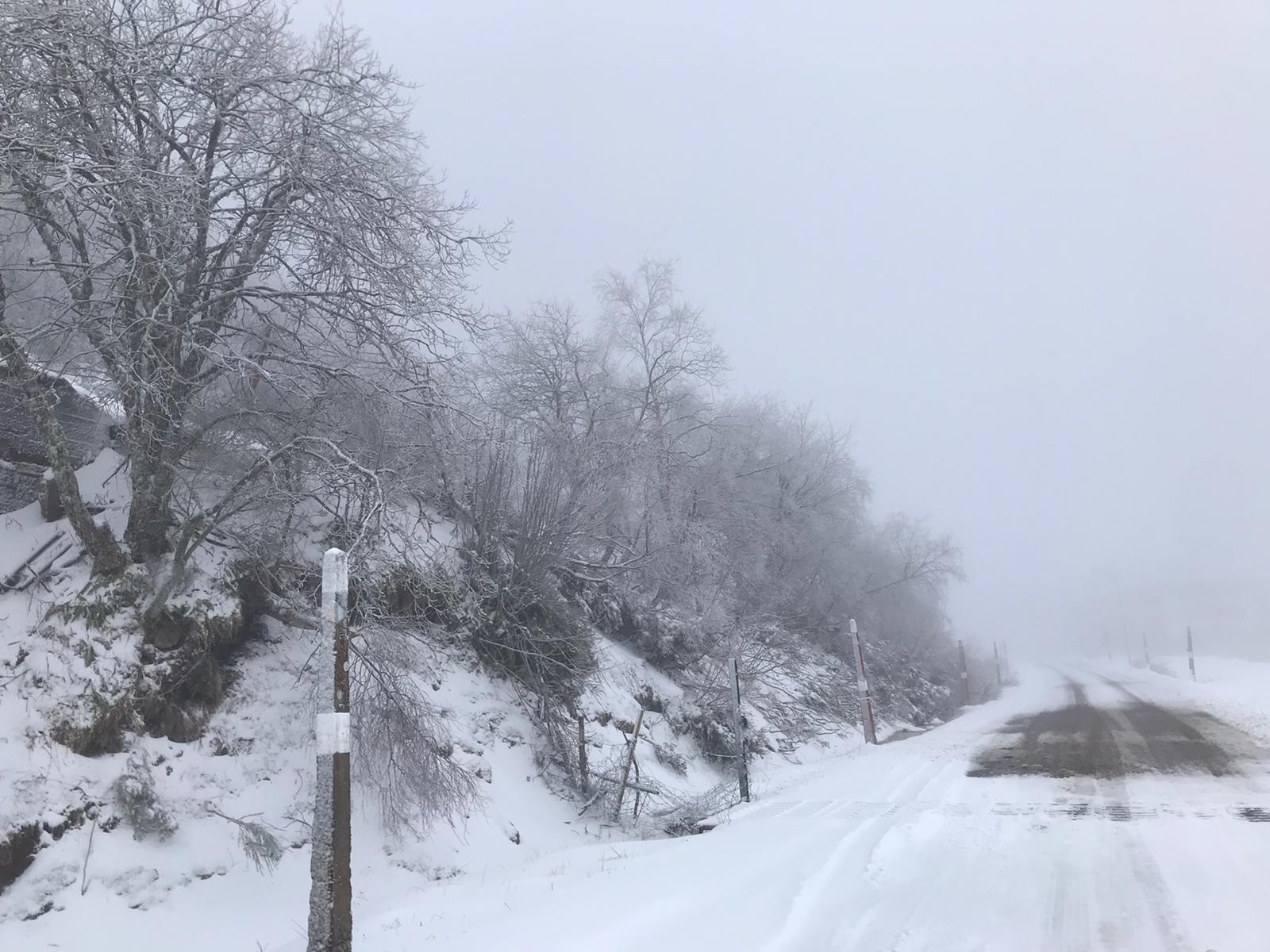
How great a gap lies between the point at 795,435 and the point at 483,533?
20.1 m

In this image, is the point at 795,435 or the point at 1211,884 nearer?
the point at 1211,884

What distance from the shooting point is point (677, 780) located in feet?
50.4

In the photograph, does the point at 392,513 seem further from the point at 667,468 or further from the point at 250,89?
the point at 667,468

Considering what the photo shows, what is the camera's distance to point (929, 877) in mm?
6168

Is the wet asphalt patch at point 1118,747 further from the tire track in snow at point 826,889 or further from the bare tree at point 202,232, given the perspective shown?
the bare tree at point 202,232

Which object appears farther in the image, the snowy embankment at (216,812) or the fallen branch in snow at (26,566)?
the fallen branch in snow at (26,566)

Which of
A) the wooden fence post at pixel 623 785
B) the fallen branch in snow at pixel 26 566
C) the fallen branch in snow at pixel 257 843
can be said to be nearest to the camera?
the fallen branch in snow at pixel 257 843

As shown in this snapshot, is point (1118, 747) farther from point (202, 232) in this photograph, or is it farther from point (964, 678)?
Result: point (964, 678)

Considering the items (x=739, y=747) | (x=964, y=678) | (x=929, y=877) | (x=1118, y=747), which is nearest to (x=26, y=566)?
(x=739, y=747)

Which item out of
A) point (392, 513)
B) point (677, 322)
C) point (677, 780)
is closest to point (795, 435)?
point (677, 322)

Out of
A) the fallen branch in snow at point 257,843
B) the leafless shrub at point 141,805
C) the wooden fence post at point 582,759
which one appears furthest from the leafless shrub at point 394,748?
the wooden fence post at point 582,759

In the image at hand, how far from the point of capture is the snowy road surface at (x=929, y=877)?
202 inches

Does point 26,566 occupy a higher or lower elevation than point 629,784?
higher

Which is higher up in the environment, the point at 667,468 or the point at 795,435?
the point at 795,435
